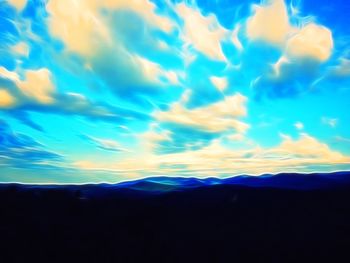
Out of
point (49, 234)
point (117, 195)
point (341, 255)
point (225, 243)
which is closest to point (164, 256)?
point (225, 243)

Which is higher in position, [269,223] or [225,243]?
[269,223]

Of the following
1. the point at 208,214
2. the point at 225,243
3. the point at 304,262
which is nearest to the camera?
the point at 304,262

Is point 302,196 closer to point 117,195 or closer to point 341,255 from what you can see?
point 341,255

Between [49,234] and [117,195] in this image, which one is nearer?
[49,234]

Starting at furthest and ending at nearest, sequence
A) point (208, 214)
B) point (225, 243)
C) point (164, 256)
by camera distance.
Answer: point (208, 214), point (225, 243), point (164, 256)

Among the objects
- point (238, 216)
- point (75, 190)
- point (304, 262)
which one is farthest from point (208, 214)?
point (75, 190)

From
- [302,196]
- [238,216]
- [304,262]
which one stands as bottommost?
[304,262]
